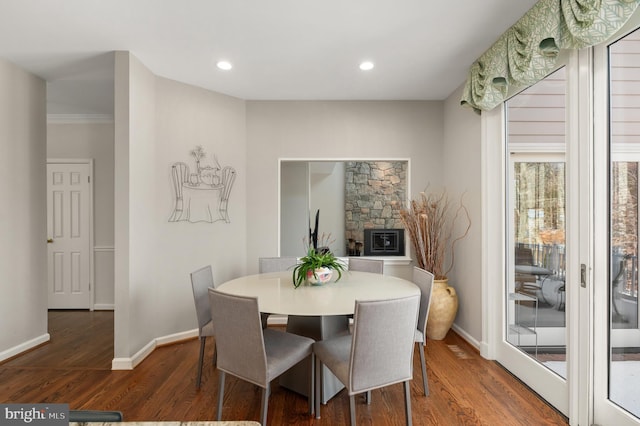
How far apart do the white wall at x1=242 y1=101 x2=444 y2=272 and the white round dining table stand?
1.44 metres

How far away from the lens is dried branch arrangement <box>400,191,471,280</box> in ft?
11.8

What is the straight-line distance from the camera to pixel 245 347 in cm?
185

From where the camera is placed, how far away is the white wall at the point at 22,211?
3.07 metres

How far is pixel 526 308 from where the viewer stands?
2637mm

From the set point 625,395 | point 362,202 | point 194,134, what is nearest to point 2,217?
point 194,134

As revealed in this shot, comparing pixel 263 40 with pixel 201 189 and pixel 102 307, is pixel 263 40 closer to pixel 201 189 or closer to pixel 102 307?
pixel 201 189

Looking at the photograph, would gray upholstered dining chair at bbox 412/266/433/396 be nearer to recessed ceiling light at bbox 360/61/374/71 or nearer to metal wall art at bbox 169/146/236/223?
recessed ceiling light at bbox 360/61/374/71

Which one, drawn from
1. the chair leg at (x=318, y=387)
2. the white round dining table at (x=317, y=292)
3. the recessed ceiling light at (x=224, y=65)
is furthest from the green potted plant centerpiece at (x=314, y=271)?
the recessed ceiling light at (x=224, y=65)

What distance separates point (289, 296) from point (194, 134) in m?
2.27

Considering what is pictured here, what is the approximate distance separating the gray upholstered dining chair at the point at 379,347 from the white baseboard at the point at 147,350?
6.31ft

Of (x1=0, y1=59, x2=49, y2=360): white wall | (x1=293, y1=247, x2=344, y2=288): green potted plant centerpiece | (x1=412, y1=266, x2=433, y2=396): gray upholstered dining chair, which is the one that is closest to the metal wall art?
(x1=0, y1=59, x2=49, y2=360): white wall

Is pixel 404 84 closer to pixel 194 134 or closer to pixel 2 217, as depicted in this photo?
pixel 194 134

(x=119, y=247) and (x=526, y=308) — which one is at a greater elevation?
(x=119, y=247)

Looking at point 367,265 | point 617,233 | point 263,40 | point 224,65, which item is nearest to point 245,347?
point 367,265
